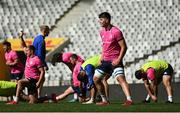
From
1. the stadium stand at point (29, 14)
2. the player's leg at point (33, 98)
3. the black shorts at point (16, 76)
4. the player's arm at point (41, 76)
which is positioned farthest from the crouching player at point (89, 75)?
the stadium stand at point (29, 14)

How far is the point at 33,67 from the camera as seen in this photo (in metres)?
13.2

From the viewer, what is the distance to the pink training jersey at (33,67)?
519 inches

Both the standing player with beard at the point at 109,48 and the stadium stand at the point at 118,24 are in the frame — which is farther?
the stadium stand at the point at 118,24

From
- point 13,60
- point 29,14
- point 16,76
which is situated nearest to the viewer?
point 13,60

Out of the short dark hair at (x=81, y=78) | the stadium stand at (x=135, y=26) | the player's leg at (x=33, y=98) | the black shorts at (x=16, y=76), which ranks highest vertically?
the stadium stand at (x=135, y=26)

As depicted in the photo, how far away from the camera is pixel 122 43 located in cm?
1120

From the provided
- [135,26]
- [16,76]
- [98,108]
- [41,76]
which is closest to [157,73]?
[41,76]

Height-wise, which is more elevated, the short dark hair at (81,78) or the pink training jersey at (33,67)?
the pink training jersey at (33,67)

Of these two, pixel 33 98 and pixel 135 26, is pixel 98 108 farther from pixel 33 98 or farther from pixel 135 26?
pixel 135 26

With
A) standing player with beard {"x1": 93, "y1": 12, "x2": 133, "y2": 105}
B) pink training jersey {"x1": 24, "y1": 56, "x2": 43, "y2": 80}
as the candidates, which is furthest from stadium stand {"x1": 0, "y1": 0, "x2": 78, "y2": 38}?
standing player with beard {"x1": 93, "y1": 12, "x2": 133, "y2": 105}

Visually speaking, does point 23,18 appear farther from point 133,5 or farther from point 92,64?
point 92,64

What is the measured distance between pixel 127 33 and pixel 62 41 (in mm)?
3093

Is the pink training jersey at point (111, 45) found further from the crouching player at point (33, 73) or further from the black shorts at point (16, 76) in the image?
the black shorts at point (16, 76)

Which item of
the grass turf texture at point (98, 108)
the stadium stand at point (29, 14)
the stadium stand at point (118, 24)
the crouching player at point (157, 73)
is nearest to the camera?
the grass turf texture at point (98, 108)
